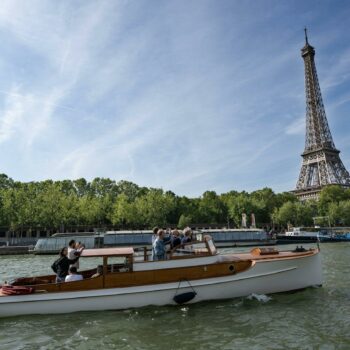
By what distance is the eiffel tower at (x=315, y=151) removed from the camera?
115 metres

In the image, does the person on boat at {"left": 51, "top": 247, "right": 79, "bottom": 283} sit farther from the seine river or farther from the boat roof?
the seine river

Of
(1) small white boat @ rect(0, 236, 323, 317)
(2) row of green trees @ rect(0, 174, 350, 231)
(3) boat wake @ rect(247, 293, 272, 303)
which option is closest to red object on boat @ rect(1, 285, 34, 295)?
(1) small white boat @ rect(0, 236, 323, 317)

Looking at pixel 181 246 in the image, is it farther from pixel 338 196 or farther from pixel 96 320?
pixel 338 196

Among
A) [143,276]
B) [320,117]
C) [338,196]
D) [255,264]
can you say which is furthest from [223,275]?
[320,117]

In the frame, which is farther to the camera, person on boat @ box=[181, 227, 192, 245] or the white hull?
person on boat @ box=[181, 227, 192, 245]

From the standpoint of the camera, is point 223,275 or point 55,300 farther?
point 223,275

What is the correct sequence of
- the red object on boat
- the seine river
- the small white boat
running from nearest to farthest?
1. the seine river
2. the red object on boat
3. the small white boat

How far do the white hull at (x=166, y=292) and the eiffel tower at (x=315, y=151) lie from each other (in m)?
106

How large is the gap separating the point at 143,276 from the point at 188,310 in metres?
1.96

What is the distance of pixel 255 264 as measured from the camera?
1448 centimetres

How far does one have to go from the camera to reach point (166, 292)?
539 inches

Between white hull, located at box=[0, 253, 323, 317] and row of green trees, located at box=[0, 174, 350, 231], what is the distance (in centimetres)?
5654

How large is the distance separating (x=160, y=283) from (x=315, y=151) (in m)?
112

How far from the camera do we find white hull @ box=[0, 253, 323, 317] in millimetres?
13148
